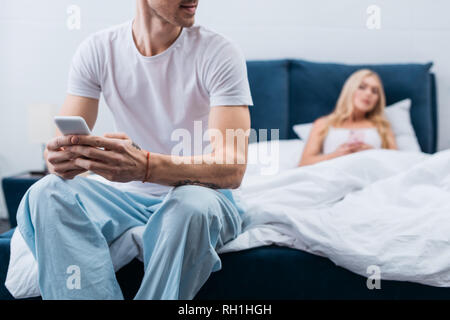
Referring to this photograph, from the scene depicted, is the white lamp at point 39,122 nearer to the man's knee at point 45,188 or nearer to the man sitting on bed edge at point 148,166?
the man sitting on bed edge at point 148,166

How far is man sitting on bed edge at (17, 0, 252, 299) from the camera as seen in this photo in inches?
38.2

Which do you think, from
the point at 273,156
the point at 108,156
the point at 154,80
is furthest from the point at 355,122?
the point at 108,156

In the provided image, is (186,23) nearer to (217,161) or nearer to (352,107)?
(217,161)

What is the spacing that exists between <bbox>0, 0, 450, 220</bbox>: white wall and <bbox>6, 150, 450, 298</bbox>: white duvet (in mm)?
1232

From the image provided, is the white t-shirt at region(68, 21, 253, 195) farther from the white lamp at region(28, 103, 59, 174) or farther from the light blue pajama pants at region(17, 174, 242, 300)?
the white lamp at region(28, 103, 59, 174)

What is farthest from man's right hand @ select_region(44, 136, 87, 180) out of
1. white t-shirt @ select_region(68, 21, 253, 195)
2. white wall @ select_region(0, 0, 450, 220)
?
white wall @ select_region(0, 0, 450, 220)

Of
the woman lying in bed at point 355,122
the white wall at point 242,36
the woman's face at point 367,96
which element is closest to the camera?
the woman lying in bed at point 355,122

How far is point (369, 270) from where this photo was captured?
1.13 metres

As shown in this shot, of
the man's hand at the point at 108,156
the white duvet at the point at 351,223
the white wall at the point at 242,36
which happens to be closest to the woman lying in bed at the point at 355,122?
the white wall at the point at 242,36

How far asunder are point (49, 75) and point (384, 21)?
1.97 meters

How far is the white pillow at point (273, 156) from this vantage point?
2.01m

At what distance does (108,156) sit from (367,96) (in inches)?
65.1

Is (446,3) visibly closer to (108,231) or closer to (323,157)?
(323,157)

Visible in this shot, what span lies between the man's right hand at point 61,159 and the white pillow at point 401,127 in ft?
4.97
